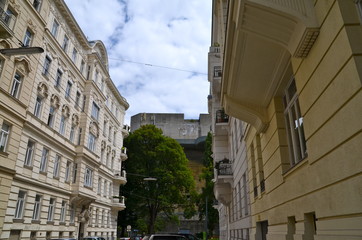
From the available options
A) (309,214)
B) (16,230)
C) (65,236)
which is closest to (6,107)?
(16,230)

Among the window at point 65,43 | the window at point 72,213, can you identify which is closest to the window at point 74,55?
the window at point 65,43

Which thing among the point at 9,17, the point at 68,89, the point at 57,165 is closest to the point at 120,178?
the point at 57,165

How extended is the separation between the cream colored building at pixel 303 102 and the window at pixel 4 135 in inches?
555

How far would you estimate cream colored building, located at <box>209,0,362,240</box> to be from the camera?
385 centimetres

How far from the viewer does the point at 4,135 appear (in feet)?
58.1

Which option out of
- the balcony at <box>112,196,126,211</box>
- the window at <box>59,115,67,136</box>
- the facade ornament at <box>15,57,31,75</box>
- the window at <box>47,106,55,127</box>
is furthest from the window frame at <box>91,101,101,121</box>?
the facade ornament at <box>15,57,31,75</box>

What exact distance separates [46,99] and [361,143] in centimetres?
2337

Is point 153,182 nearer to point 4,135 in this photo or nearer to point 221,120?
point 221,120

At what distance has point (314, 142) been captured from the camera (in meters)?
5.05

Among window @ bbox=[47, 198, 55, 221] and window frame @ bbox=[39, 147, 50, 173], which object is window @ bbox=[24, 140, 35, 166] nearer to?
window frame @ bbox=[39, 147, 50, 173]

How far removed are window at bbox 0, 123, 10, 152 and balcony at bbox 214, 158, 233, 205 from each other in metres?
13.2

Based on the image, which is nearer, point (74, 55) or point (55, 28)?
point (55, 28)

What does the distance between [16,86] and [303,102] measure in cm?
1883

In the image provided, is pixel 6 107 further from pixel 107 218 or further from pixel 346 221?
pixel 107 218
